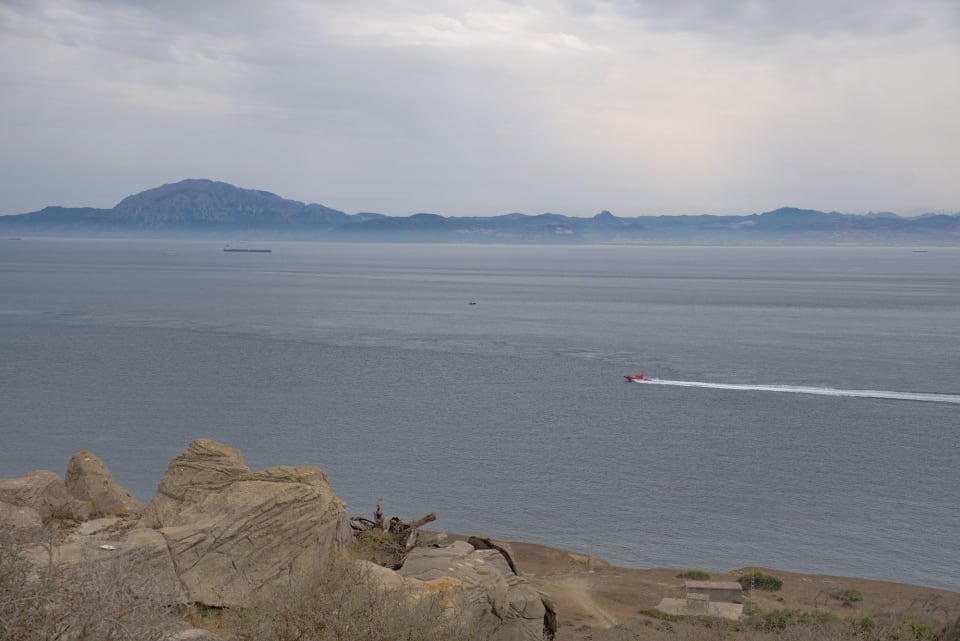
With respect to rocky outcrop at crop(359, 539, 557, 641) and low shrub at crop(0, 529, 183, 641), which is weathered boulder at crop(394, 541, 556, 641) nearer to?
rocky outcrop at crop(359, 539, 557, 641)

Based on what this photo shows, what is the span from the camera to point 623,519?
32.7 metres

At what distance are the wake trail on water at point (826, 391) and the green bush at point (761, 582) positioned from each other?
3375 cm

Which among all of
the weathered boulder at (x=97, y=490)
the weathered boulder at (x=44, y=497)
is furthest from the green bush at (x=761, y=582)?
the weathered boulder at (x=44, y=497)

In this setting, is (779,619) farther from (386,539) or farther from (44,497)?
(44,497)

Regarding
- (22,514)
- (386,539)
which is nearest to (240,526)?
(22,514)

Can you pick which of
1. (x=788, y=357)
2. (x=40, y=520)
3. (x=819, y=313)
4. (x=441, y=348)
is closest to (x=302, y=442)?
(x=40, y=520)

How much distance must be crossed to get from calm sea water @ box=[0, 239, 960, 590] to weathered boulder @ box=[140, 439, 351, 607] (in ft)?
50.6

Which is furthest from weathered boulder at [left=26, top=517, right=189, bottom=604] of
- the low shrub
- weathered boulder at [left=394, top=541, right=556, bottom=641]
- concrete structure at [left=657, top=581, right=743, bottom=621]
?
concrete structure at [left=657, top=581, right=743, bottom=621]

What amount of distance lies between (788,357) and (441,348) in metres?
27.8

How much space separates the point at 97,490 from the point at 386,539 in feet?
20.7

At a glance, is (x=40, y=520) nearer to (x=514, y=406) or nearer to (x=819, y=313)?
(x=514, y=406)

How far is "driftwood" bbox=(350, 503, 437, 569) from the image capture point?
61.2 feet

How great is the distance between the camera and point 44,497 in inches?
702

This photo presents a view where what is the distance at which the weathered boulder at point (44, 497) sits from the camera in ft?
57.2
